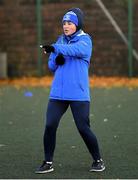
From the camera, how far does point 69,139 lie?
8.59 meters

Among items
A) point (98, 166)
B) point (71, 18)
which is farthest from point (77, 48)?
point (98, 166)

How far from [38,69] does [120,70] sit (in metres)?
2.28

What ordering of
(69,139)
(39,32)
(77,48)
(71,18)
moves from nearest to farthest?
(77,48) < (71,18) < (69,139) < (39,32)

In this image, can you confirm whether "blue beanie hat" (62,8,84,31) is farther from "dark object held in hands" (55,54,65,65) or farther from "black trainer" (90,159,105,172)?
"black trainer" (90,159,105,172)

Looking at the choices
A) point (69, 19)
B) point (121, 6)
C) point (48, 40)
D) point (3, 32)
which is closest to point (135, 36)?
point (121, 6)

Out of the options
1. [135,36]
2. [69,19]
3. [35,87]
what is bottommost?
[35,87]

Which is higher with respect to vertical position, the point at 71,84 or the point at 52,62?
the point at 52,62

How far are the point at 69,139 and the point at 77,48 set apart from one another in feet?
7.70

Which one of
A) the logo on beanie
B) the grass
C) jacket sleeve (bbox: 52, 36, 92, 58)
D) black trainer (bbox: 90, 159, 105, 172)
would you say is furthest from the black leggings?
the logo on beanie

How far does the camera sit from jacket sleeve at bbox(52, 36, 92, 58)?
21.3ft

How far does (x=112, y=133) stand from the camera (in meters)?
9.00

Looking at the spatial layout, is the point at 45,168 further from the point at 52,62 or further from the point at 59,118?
the point at 52,62

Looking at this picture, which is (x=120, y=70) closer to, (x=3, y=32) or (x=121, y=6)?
(x=121, y=6)

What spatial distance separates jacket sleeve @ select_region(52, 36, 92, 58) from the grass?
4.10 feet
